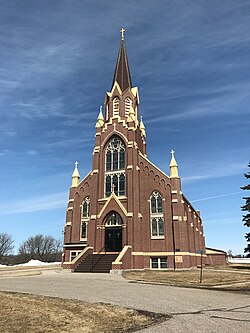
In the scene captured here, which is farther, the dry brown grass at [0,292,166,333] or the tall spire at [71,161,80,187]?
the tall spire at [71,161,80,187]

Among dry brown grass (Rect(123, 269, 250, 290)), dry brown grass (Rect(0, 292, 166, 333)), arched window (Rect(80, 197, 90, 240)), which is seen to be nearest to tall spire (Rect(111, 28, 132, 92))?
arched window (Rect(80, 197, 90, 240))

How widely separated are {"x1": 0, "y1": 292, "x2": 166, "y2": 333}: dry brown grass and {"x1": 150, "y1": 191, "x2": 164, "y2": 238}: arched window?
2181 centimetres

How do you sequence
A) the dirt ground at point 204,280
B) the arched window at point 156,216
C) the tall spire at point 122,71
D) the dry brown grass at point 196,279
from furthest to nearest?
the tall spire at point 122,71 → the arched window at point 156,216 → the dry brown grass at point 196,279 → the dirt ground at point 204,280

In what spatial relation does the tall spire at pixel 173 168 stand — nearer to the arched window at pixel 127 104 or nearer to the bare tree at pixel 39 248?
the arched window at pixel 127 104

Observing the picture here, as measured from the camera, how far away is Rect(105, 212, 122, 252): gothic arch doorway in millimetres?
30375

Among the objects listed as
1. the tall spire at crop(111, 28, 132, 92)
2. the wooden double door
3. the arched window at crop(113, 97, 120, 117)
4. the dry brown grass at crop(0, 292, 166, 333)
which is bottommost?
the dry brown grass at crop(0, 292, 166, 333)

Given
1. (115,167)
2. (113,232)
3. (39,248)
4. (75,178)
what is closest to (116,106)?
(115,167)

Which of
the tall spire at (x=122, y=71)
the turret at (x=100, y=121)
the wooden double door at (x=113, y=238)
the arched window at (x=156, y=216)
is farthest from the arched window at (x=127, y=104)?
the wooden double door at (x=113, y=238)

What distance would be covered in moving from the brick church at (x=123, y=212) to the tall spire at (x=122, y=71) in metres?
6.20

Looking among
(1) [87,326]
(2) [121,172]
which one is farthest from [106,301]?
(2) [121,172]

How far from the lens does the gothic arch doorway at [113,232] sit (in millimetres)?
30375

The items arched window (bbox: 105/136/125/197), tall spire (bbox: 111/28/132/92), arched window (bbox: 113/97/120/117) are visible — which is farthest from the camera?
tall spire (bbox: 111/28/132/92)

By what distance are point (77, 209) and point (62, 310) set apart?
26689mm

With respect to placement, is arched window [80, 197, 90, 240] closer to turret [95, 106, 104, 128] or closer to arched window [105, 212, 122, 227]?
arched window [105, 212, 122, 227]
